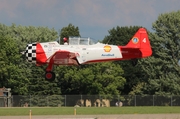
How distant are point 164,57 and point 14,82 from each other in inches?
885

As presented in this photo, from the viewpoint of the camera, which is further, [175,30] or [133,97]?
[175,30]

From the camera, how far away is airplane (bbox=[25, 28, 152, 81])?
36094mm

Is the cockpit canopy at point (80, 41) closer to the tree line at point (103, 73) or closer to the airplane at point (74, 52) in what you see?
the airplane at point (74, 52)

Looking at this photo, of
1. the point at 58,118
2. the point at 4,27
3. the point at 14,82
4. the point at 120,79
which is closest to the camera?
the point at 58,118

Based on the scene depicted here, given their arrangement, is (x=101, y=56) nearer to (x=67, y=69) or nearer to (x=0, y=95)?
(x=0, y=95)

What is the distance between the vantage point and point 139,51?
124ft

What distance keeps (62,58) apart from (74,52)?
38.4 inches

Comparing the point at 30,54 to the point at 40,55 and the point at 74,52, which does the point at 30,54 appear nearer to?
the point at 40,55

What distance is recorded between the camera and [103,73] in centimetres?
8000

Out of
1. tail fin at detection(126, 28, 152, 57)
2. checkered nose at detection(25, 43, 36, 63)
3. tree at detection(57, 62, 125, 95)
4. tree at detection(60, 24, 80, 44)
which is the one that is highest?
tree at detection(60, 24, 80, 44)

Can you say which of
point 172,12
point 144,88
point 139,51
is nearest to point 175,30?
point 172,12

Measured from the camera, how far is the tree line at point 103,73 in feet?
249

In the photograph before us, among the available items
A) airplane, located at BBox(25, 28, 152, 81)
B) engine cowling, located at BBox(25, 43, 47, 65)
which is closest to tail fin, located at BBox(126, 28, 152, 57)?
airplane, located at BBox(25, 28, 152, 81)

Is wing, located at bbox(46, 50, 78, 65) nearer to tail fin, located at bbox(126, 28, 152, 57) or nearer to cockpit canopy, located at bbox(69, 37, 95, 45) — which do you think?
cockpit canopy, located at bbox(69, 37, 95, 45)
